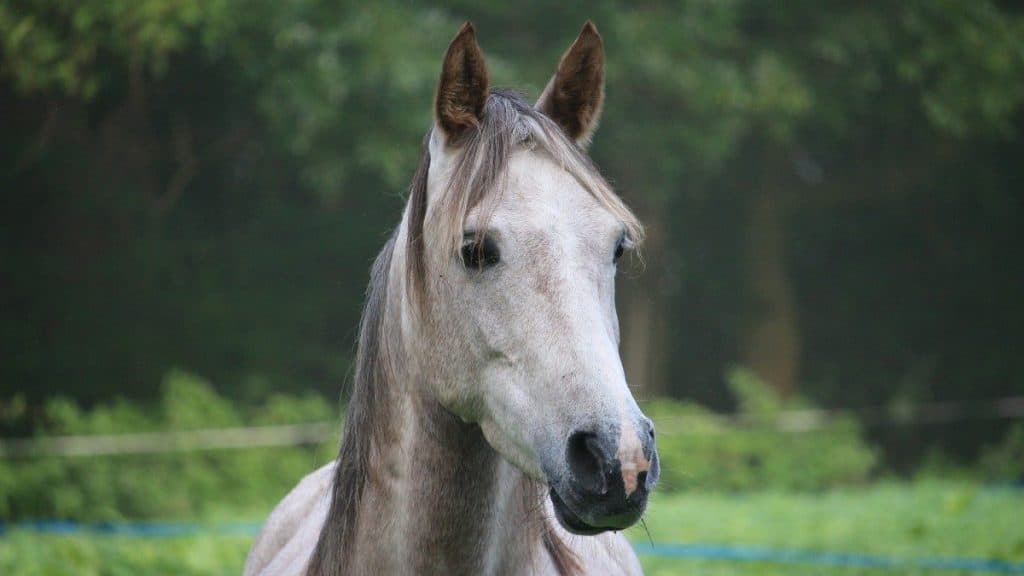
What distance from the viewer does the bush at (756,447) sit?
13.6 meters

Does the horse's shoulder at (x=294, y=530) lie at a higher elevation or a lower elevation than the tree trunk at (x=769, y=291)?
lower

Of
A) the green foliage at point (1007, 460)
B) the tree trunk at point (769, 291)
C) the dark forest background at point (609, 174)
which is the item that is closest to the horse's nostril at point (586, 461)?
the dark forest background at point (609, 174)

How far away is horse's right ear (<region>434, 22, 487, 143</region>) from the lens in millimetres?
2490

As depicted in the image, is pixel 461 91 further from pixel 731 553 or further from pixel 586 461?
pixel 731 553

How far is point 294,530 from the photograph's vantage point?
3453mm

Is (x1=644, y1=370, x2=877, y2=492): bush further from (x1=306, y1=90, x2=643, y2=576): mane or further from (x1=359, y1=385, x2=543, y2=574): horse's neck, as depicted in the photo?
(x1=359, y1=385, x2=543, y2=574): horse's neck

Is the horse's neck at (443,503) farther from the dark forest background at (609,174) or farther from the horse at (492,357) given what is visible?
the dark forest background at (609,174)

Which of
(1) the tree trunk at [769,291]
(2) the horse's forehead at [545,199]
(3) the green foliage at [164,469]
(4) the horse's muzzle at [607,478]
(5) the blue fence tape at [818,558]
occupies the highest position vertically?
(1) the tree trunk at [769,291]

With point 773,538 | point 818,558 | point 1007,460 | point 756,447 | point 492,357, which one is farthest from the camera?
point 1007,460

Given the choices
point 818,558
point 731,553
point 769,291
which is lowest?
point 731,553

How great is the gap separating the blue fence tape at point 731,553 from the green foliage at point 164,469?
1.32 ft

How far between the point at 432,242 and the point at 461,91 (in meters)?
0.35

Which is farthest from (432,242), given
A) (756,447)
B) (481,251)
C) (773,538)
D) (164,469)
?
(756,447)

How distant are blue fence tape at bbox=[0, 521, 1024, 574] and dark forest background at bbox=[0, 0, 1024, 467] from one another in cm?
242
